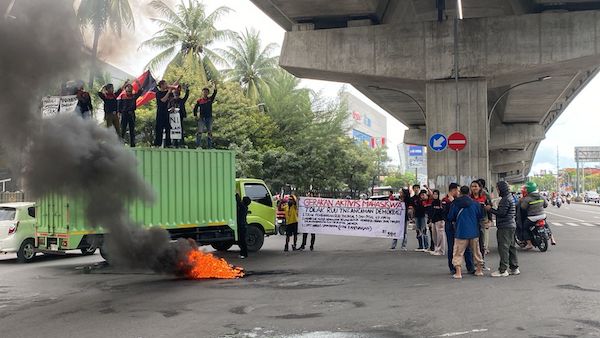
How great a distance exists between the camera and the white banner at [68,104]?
8.68 meters

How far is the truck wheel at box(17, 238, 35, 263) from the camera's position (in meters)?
12.7

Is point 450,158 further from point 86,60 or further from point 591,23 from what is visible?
point 86,60

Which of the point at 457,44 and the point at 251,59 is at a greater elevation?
the point at 251,59

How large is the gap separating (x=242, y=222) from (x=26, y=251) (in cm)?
490

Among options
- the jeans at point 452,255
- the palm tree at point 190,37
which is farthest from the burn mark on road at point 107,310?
the palm tree at point 190,37

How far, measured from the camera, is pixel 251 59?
39938 millimetres

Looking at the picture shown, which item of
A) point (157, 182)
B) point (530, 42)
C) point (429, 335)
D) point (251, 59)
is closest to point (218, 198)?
point (157, 182)

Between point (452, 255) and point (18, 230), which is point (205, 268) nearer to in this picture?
point (452, 255)

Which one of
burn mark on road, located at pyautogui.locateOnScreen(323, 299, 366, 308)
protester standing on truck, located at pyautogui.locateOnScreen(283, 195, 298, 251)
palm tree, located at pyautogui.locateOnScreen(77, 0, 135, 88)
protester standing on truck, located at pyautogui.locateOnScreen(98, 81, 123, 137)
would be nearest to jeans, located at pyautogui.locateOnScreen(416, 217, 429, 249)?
→ protester standing on truck, located at pyautogui.locateOnScreen(283, 195, 298, 251)

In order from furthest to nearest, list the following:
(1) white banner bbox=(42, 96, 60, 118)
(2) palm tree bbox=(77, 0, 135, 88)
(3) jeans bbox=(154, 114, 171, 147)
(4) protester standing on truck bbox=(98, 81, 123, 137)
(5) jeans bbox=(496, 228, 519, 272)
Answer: (3) jeans bbox=(154, 114, 171, 147), (4) protester standing on truck bbox=(98, 81, 123, 137), (5) jeans bbox=(496, 228, 519, 272), (1) white banner bbox=(42, 96, 60, 118), (2) palm tree bbox=(77, 0, 135, 88)

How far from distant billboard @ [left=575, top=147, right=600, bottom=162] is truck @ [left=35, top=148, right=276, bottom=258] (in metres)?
103

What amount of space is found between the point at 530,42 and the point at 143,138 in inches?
643

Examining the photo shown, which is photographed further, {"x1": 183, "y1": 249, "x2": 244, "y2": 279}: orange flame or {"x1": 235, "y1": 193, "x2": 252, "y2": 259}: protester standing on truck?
{"x1": 235, "y1": 193, "x2": 252, "y2": 259}: protester standing on truck

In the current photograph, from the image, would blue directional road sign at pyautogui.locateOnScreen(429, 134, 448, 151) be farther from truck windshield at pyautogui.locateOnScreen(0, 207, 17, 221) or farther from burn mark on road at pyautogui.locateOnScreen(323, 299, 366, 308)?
truck windshield at pyautogui.locateOnScreen(0, 207, 17, 221)
